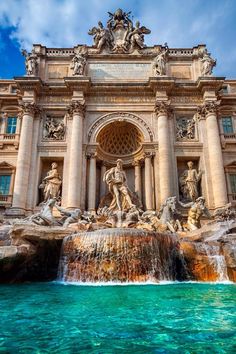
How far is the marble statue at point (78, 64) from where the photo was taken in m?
20.8

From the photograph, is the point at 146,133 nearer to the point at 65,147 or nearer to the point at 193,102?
the point at 193,102

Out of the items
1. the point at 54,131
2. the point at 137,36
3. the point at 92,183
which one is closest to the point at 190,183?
the point at 92,183

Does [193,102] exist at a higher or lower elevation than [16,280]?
higher

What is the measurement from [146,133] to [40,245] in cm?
1253

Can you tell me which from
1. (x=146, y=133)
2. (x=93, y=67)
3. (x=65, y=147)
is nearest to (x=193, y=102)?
(x=146, y=133)

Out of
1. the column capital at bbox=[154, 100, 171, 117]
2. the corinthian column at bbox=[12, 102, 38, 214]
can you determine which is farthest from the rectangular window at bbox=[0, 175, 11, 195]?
the column capital at bbox=[154, 100, 171, 117]

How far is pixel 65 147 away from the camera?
19.8 meters

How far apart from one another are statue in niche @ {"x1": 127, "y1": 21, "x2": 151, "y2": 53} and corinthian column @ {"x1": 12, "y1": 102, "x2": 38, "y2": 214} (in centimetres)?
981

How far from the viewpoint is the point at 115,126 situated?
2094 cm

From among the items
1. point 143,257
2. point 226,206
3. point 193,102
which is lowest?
point 143,257

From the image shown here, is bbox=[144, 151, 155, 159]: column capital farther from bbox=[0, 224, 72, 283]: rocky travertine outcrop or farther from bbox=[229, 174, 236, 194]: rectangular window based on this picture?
bbox=[0, 224, 72, 283]: rocky travertine outcrop

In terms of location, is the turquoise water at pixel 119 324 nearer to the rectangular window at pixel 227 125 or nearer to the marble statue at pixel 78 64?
the rectangular window at pixel 227 125

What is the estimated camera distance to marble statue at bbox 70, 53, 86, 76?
821 inches

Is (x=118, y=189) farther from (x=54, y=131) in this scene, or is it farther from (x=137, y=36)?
Answer: (x=137, y=36)
